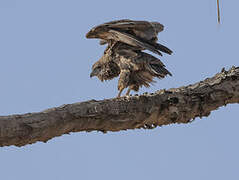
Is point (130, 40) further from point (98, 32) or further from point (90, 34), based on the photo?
point (90, 34)

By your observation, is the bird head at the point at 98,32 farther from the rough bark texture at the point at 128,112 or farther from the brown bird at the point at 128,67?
the rough bark texture at the point at 128,112

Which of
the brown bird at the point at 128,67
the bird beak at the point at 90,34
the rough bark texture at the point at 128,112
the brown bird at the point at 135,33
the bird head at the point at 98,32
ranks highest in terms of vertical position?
the bird beak at the point at 90,34

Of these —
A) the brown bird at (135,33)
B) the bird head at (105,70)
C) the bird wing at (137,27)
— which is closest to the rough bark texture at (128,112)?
the brown bird at (135,33)

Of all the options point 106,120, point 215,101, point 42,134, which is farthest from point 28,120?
point 215,101

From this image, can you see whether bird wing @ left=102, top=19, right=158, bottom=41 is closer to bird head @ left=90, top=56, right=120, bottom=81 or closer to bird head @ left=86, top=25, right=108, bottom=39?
bird head @ left=86, top=25, right=108, bottom=39

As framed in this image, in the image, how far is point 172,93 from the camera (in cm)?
778

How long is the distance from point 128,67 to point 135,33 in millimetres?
507

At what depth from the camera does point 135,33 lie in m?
8.77

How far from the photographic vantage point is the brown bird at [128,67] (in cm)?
865

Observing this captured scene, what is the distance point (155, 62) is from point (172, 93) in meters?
0.99

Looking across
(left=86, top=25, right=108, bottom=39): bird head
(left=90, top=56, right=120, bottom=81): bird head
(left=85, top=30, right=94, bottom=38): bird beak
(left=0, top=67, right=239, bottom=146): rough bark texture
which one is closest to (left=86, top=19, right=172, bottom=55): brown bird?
(left=86, top=25, right=108, bottom=39): bird head

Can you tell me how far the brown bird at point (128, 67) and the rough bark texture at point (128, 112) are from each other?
0.82 m

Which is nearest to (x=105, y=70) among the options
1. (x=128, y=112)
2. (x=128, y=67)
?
(x=128, y=67)

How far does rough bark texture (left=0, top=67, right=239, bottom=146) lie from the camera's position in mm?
6207
